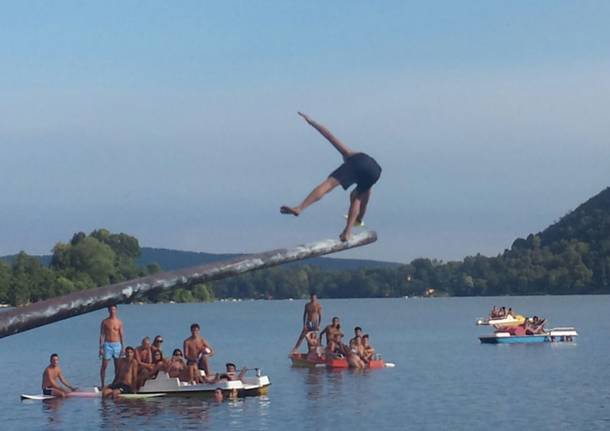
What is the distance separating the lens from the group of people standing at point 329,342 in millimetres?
39125

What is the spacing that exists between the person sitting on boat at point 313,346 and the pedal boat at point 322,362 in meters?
0.12

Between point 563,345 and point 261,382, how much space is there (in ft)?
105

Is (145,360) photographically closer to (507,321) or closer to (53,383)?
(53,383)

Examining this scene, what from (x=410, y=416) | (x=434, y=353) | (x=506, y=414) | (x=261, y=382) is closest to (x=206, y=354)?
(x=261, y=382)

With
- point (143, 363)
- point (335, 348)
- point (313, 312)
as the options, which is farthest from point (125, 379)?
point (335, 348)

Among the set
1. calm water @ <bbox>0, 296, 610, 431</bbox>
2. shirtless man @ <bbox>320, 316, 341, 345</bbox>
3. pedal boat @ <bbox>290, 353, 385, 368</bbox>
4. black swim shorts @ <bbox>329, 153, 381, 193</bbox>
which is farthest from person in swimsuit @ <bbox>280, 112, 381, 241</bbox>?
pedal boat @ <bbox>290, 353, 385, 368</bbox>

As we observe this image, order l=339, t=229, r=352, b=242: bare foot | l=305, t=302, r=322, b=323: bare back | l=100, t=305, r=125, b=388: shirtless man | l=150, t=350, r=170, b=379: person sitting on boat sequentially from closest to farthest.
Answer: l=339, t=229, r=352, b=242: bare foot → l=100, t=305, r=125, b=388: shirtless man → l=150, t=350, r=170, b=379: person sitting on boat → l=305, t=302, r=322, b=323: bare back

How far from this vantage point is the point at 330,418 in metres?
31.0

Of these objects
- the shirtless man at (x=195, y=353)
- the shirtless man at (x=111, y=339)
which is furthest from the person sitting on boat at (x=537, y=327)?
the shirtless man at (x=111, y=339)

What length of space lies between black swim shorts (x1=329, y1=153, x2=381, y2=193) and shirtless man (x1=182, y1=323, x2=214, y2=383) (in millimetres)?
19058

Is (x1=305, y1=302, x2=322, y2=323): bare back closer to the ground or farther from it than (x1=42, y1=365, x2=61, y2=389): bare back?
farther from it

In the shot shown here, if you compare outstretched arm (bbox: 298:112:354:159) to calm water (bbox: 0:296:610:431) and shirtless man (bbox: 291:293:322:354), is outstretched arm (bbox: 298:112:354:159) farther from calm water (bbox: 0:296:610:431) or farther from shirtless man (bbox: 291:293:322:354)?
shirtless man (bbox: 291:293:322:354)

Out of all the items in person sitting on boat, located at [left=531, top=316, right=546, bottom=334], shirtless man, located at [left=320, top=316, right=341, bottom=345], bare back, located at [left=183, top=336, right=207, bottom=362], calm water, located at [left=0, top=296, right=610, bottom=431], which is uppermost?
person sitting on boat, located at [left=531, top=316, right=546, bottom=334]

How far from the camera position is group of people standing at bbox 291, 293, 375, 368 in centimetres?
3912
